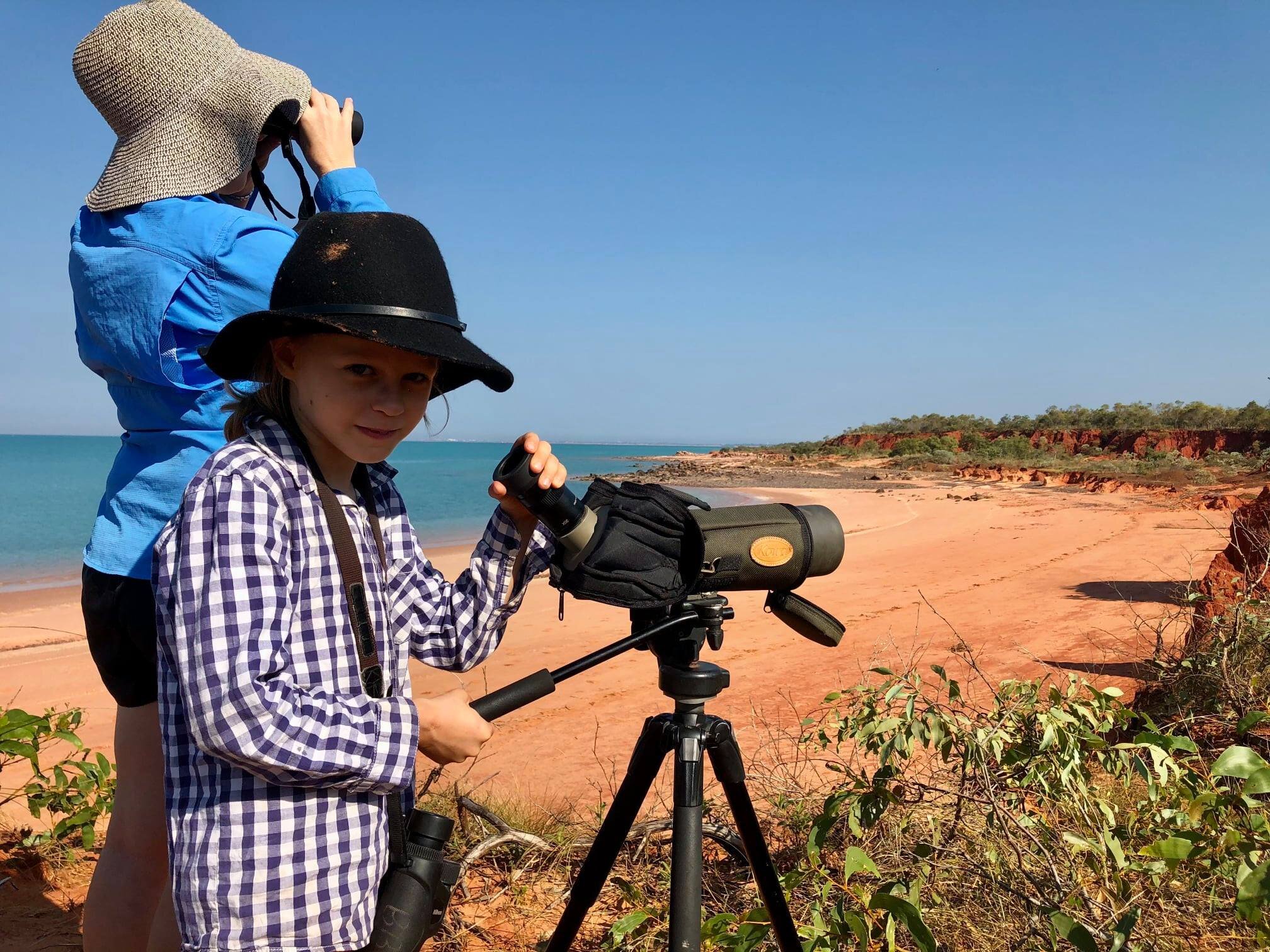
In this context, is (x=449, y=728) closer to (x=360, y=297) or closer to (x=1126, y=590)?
(x=360, y=297)

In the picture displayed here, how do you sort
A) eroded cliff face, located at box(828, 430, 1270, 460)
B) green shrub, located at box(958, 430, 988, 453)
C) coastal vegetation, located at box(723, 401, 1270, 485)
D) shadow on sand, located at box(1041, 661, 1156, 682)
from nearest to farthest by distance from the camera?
shadow on sand, located at box(1041, 661, 1156, 682) < coastal vegetation, located at box(723, 401, 1270, 485) < eroded cliff face, located at box(828, 430, 1270, 460) < green shrub, located at box(958, 430, 988, 453)

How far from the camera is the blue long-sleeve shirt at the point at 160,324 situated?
4.31 feet

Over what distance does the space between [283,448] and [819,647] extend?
5180mm

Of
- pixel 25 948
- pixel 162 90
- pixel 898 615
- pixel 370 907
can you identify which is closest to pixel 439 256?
pixel 162 90

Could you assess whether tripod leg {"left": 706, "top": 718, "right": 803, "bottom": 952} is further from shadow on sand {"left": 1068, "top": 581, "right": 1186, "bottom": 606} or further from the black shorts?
shadow on sand {"left": 1068, "top": 581, "right": 1186, "bottom": 606}

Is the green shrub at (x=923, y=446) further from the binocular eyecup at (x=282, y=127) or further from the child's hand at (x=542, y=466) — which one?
the child's hand at (x=542, y=466)

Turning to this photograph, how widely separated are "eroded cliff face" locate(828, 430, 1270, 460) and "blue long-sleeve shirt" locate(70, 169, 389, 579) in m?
27.6

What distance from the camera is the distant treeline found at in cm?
2966

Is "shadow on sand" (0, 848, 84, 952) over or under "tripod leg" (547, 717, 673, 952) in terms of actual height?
under

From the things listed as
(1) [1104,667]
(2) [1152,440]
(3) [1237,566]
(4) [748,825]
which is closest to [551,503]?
(4) [748,825]

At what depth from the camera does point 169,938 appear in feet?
4.26

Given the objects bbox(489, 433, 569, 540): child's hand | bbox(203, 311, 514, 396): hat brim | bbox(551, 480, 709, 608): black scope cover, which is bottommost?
bbox(551, 480, 709, 608): black scope cover

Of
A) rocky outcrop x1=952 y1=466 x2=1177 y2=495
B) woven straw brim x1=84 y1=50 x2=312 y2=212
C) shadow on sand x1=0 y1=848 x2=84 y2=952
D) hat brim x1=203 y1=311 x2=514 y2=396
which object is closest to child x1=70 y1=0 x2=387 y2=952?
woven straw brim x1=84 y1=50 x2=312 y2=212

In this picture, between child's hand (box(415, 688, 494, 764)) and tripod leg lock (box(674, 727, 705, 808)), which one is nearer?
child's hand (box(415, 688, 494, 764))
